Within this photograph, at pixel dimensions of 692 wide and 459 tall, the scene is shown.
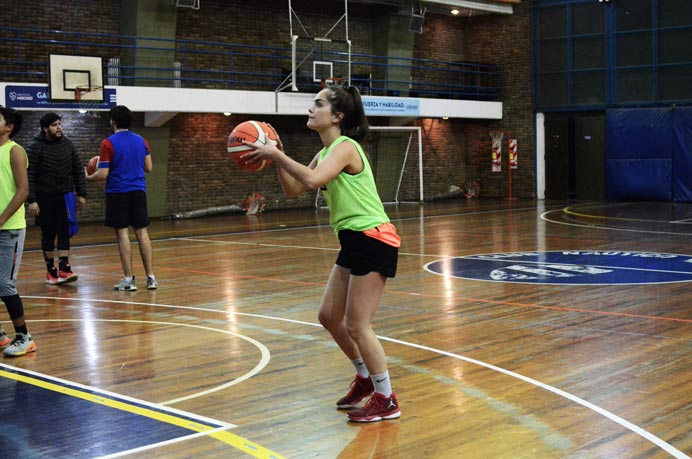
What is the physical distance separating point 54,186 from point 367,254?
252 inches

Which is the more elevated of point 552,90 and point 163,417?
point 552,90

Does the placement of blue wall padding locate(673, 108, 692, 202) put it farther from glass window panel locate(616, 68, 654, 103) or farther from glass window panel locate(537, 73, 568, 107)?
glass window panel locate(537, 73, 568, 107)

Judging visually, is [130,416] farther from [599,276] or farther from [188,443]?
[599,276]

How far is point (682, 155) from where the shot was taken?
24688 mm

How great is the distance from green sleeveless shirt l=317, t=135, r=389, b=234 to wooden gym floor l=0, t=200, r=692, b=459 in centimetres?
104

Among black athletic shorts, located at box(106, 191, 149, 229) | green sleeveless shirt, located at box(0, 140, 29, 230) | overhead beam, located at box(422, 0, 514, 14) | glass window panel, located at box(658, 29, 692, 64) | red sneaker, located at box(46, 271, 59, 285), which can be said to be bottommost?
→ red sneaker, located at box(46, 271, 59, 285)

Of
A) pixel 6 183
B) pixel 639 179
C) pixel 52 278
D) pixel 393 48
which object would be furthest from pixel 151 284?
pixel 639 179

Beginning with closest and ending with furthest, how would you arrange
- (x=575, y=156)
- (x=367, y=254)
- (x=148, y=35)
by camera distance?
(x=367, y=254) → (x=148, y=35) → (x=575, y=156)

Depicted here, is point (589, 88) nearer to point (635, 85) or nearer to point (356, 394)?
point (635, 85)

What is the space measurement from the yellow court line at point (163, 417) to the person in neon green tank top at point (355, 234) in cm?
65

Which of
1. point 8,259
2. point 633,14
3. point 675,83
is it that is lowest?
point 8,259

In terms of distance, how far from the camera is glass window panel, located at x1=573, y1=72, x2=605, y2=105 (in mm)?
26000

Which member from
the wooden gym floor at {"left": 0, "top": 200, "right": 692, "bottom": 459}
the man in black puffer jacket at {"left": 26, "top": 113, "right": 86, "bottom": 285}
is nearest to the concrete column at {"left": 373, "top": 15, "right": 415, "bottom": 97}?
the wooden gym floor at {"left": 0, "top": 200, "right": 692, "bottom": 459}

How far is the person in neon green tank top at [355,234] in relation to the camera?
15.7 feet
